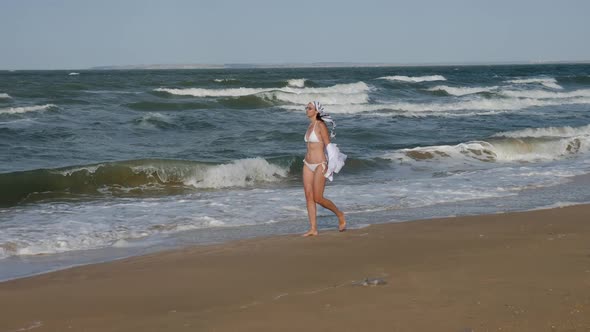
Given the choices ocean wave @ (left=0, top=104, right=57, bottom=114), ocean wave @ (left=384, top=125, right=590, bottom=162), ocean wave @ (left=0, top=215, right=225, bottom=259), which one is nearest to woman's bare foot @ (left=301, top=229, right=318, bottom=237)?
ocean wave @ (left=0, top=215, right=225, bottom=259)

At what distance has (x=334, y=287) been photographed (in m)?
5.43

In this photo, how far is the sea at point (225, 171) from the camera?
870 centimetres

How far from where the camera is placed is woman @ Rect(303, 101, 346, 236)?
801cm

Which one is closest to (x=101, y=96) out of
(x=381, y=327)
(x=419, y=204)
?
(x=419, y=204)

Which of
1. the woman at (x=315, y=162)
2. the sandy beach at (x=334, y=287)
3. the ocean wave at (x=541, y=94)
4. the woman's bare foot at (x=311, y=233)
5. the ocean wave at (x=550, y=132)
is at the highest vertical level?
the woman at (x=315, y=162)

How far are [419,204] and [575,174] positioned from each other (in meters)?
4.45

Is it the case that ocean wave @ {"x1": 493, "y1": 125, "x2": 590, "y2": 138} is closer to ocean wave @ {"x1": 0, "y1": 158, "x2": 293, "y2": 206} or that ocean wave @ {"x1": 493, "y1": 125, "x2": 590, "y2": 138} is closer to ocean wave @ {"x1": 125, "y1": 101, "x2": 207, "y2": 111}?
ocean wave @ {"x1": 0, "y1": 158, "x2": 293, "y2": 206}

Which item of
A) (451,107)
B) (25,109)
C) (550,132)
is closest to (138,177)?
(550,132)

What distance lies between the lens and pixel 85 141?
18.4 meters

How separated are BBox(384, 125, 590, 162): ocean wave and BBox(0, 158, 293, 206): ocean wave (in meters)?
3.62

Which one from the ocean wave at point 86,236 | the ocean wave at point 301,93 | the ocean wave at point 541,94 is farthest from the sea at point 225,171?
the ocean wave at point 541,94

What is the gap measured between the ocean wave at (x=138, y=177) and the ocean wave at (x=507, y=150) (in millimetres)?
3619

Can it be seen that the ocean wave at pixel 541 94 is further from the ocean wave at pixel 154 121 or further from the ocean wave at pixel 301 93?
the ocean wave at pixel 154 121

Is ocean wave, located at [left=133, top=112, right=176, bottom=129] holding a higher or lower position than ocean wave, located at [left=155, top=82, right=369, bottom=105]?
higher
